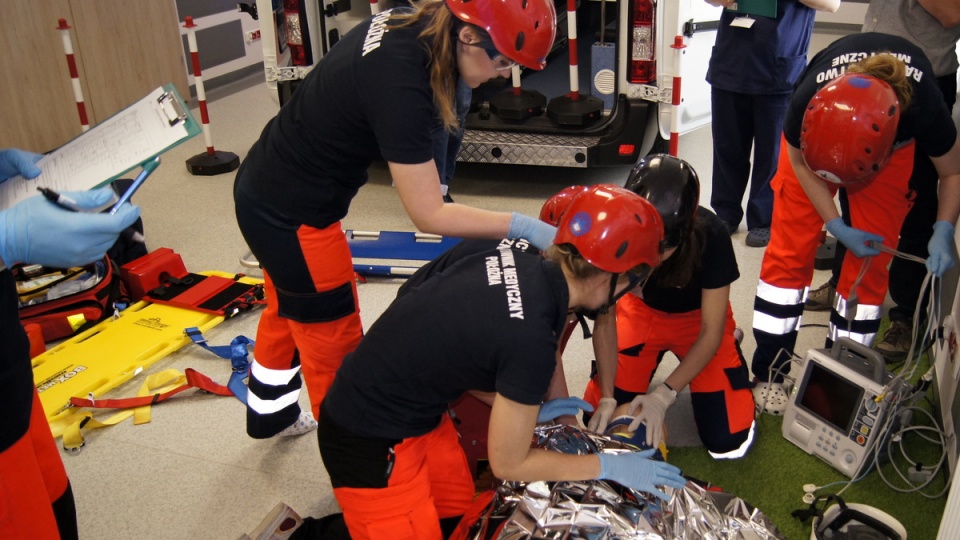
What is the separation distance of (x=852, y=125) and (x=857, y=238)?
21.5 inches

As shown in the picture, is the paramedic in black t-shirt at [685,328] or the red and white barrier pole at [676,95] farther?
the red and white barrier pole at [676,95]

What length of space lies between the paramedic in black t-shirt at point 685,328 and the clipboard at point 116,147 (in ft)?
4.65

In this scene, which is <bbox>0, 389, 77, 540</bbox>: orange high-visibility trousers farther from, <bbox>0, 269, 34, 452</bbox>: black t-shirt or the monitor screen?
the monitor screen

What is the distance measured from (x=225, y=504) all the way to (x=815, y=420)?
7.09 feet

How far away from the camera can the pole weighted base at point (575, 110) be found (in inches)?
215

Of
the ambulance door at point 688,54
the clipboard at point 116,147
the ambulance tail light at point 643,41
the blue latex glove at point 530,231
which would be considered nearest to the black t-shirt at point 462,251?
the blue latex glove at point 530,231

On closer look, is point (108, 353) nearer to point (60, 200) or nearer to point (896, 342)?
point (60, 200)

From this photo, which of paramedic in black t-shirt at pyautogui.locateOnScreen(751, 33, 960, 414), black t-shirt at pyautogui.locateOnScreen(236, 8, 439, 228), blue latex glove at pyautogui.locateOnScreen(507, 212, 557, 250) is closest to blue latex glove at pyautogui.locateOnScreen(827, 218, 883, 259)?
paramedic in black t-shirt at pyautogui.locateOnScreen(751, 33, 960, 414)

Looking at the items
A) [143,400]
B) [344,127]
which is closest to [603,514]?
[344,127]

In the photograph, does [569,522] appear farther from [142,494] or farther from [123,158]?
[142,494]

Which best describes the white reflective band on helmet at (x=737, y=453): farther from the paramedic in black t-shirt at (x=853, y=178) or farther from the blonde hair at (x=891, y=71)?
the blonde hair at (x=891, y=71)

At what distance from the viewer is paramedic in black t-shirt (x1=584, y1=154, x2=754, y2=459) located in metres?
2.73

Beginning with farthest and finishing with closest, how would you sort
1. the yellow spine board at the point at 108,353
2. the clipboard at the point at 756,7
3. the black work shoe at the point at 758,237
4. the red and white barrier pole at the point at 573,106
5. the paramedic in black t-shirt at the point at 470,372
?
the red and white barrier pole at the point at 573,106
the black work shoe at the point at 758,237
the clipboard at the point at 756,7
the yellow spine board at the point at 108,353
the paramedic in black t-shirt at the point at 470,372

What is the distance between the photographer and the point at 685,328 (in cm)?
327
